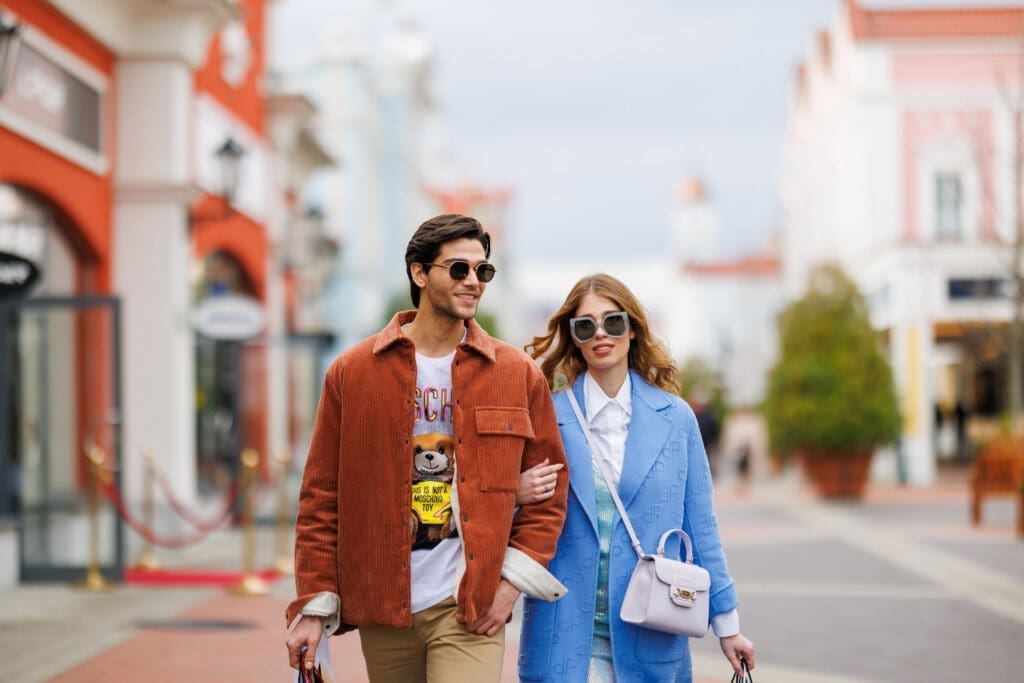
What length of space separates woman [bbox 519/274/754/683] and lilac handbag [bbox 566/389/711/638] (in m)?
0.06

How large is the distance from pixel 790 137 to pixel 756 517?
→ 35.0 metres

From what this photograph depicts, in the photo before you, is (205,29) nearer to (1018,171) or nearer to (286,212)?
(286,212)

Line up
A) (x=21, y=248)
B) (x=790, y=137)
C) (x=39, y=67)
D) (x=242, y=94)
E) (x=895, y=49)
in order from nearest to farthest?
(x=21, y=248) → (x=39, y=67) → (x=242, y=94) → (x=895, y=49) → (x=790, y=137)

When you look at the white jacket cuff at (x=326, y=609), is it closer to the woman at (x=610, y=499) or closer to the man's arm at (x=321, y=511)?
the man's arm at (x=321, y=511)

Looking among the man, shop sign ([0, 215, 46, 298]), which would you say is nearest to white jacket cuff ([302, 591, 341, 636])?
the man

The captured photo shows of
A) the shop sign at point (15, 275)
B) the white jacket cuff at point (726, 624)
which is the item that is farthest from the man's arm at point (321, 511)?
the shop sign at point (15, 275)

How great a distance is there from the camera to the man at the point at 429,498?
3623mm

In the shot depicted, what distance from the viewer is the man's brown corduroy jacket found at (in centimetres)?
361

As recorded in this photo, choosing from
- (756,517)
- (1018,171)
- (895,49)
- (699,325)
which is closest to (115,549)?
(756,517)

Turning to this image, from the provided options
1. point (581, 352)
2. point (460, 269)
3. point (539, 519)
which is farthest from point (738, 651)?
point (460, 269)

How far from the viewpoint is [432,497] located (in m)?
3.70

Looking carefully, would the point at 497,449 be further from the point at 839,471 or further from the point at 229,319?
the point at 839,471

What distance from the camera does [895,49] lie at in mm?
31656

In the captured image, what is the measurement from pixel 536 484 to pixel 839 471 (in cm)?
1951
